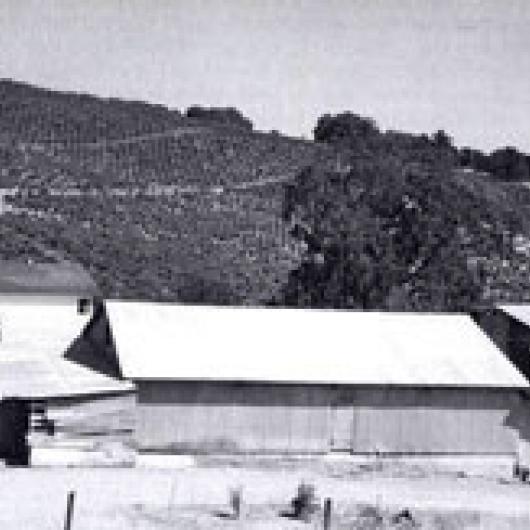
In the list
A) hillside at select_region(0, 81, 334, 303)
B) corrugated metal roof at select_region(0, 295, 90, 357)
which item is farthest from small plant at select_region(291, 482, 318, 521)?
hillside at select_region(0, 81, 334, 303)

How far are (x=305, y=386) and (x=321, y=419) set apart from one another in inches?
45.8

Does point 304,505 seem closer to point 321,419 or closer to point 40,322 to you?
point 321,419

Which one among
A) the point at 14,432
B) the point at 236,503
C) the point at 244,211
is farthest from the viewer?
the point at 244,211

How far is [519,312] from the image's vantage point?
1889 inches

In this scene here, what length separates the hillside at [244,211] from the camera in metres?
61.4

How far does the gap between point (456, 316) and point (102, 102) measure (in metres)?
97.0

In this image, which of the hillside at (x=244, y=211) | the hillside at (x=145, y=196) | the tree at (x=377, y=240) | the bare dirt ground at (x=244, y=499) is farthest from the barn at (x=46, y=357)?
the tree at (x=377, y=240)

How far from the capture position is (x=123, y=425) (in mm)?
36688

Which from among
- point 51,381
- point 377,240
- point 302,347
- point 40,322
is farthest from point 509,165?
point 51,381

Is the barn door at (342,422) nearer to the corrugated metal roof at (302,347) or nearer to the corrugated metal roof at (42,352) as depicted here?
the corrugated metal roof at (302,347)

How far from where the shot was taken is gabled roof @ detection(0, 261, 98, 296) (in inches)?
2080

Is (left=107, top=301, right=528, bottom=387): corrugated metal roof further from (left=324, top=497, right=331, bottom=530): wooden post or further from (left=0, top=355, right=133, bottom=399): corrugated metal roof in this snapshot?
(left=324, top=497, right=331, bottom=530): wooden post

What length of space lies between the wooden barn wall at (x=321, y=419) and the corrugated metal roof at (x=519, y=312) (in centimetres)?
622

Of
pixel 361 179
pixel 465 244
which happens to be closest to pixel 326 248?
pixel 361 179
